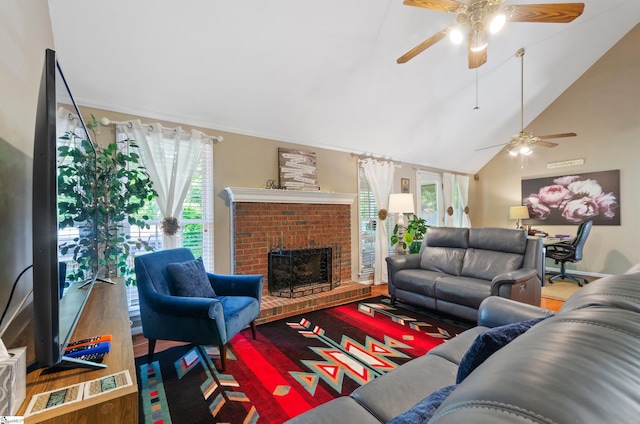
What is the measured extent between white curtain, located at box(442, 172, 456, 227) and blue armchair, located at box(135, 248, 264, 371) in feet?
16.5

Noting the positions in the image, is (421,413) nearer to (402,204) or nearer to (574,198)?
(402,204)

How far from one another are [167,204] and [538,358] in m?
3.11

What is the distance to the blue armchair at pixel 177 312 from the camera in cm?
194

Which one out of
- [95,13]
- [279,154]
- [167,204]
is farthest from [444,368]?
[95,13]

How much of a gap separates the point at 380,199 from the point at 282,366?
3.22 m

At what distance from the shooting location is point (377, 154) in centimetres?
473

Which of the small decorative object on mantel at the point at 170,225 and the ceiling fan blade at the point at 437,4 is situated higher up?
the ceiling fan blade at the point at 437,4

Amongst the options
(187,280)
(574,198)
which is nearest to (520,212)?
(574,198)

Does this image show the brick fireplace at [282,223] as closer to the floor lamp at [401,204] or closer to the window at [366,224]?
the window at [366,224]

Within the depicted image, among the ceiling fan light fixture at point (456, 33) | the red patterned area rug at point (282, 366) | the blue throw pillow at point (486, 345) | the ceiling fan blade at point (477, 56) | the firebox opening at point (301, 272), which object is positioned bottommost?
the red patterned area rug at point (282, 366)

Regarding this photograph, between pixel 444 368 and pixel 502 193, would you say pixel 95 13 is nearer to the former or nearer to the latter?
pixel 444 368

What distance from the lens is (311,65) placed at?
295cm

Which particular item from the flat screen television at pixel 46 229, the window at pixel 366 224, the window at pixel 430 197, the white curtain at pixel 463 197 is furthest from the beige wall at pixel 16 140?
the white curtain at pixel 463 197

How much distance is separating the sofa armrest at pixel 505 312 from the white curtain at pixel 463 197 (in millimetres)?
4970
